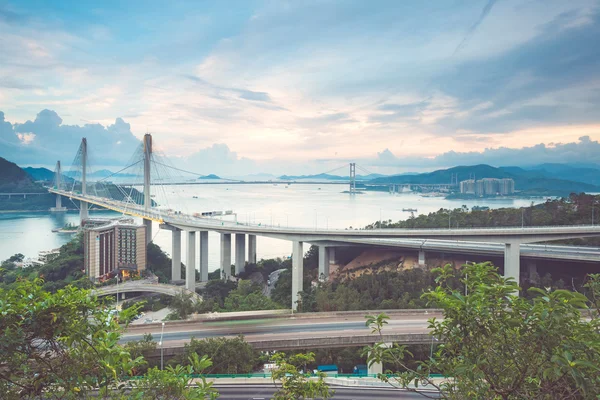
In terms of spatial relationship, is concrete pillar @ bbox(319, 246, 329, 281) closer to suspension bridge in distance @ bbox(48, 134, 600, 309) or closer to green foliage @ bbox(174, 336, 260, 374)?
suspension bridge in distance @ bbox(48, 134, 600, 309)

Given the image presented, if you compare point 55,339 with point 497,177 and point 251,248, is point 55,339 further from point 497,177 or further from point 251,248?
point 497,177

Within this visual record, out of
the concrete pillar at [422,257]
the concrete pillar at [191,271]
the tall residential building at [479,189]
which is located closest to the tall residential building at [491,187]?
the tall residential building at [479,189]

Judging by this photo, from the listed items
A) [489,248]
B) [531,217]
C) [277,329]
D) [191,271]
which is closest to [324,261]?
[191,271]

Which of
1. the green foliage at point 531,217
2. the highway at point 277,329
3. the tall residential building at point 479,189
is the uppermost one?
the tall residential building at point 479,189

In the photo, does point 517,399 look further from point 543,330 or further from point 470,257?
point 470,257

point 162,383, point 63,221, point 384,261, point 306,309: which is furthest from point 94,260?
point 63,221

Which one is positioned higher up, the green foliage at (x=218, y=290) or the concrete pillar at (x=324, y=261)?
the concrete pillar at (x=324, y=261)

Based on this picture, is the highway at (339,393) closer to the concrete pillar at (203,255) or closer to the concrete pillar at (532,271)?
the concrete pillar at (532,271)
